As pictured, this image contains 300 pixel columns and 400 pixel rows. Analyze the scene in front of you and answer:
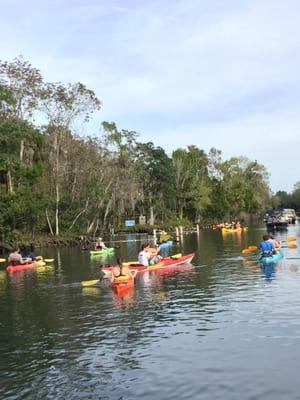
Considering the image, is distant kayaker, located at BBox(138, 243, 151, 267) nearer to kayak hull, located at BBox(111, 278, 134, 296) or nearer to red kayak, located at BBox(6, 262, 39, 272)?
kayak hull, located at BBox(111, 278, 134, 296)

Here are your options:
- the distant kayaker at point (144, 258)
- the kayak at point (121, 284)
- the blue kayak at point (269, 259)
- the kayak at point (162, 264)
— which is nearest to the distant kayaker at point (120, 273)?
the kayak at point (121, 284)

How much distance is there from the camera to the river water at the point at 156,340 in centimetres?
1014

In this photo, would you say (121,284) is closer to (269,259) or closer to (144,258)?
(144,258)

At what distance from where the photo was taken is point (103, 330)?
585 inches

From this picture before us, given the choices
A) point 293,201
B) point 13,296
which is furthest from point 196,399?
point 293,201

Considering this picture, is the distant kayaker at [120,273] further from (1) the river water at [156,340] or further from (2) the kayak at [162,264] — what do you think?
(2) the kayak at [162,264]

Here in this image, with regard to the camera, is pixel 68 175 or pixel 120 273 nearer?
pixel 120 273

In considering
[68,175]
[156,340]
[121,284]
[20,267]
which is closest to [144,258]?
[121,284]

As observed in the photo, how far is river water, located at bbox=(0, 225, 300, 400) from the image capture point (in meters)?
10.1

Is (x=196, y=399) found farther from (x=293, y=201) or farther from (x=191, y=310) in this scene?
(x=293, y=201)

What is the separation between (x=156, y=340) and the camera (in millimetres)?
13398

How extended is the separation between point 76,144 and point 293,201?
12901cm

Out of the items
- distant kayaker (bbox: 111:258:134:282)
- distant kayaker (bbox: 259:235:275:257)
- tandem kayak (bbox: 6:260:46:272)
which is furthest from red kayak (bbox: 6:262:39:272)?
distant kayaker (bbox: 259:235:275:257)

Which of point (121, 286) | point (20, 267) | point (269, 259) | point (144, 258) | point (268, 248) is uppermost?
point (268, 248)
